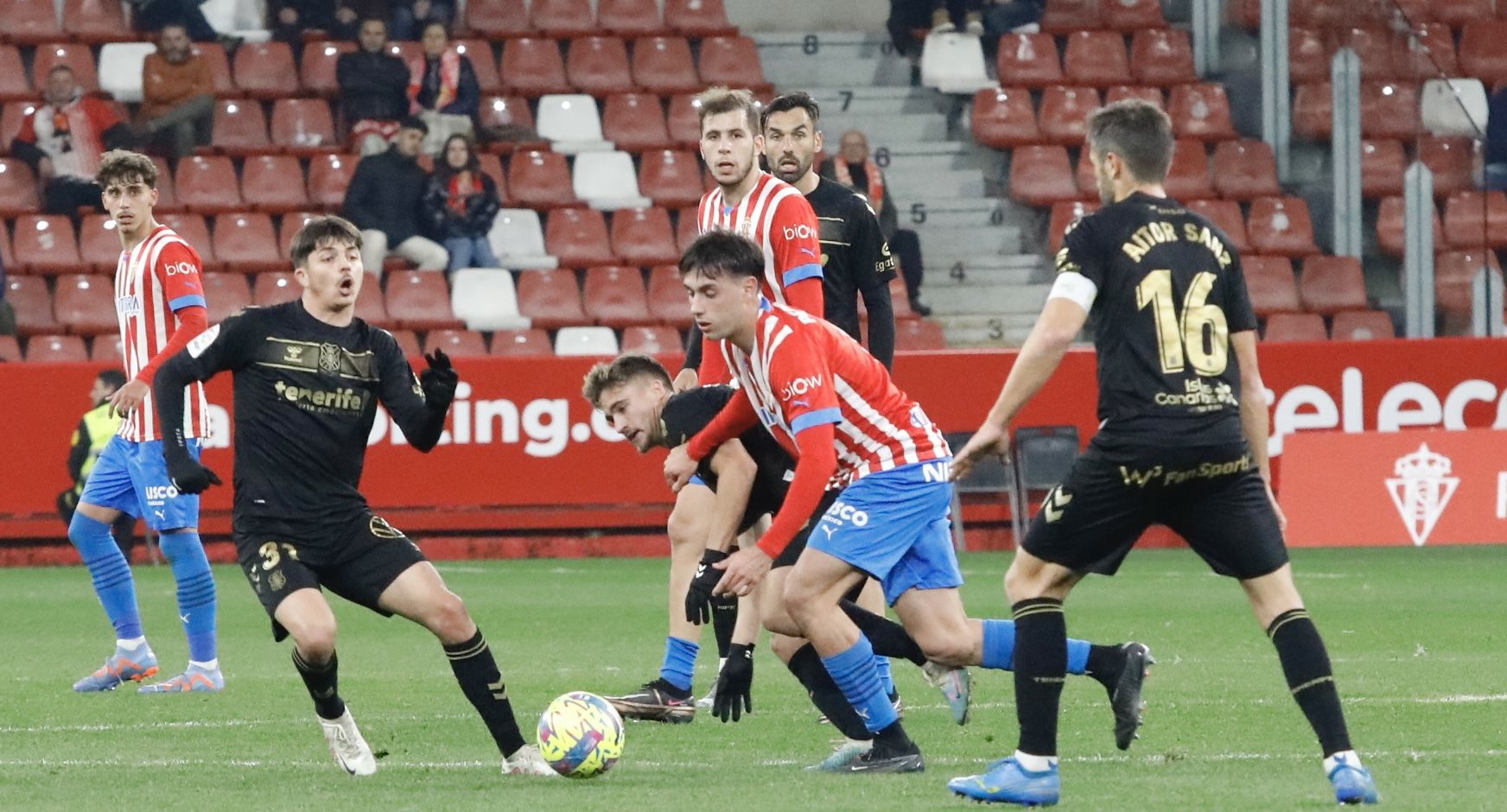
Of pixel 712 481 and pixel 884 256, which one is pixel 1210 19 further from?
pixel 712 481

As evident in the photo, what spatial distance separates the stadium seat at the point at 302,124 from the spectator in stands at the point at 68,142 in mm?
1419

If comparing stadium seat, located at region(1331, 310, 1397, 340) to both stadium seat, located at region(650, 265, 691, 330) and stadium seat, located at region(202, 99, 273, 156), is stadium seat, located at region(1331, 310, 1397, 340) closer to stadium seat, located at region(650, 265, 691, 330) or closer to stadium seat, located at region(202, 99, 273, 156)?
stadium seat, located at region(650, 265, 691, 330)

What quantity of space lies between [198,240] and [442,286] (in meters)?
2.18

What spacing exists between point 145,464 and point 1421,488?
9.30 metres

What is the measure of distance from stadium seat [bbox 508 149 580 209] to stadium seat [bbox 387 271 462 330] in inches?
60.6

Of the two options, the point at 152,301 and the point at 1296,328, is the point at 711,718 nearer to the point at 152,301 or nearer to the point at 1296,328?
the point at 152,301

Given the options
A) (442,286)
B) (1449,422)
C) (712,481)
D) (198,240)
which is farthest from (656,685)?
(198,240)

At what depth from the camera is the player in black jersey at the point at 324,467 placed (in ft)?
21.9

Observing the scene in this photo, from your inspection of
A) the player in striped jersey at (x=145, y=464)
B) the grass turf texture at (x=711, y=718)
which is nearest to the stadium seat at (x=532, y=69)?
the grass turf texture at (x=711, y=718)

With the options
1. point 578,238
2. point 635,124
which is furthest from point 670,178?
point 578,238

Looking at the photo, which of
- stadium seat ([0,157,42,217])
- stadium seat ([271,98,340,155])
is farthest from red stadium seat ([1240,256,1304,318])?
stadium seat ([0,157,42,217])

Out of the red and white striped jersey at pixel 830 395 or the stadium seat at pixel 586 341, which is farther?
the stadium seat at pixel 586 341

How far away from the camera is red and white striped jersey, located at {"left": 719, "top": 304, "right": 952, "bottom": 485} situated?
20.5 feet

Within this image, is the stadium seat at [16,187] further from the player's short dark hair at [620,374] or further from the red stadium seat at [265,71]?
the player's short dark hair at [620,374]
